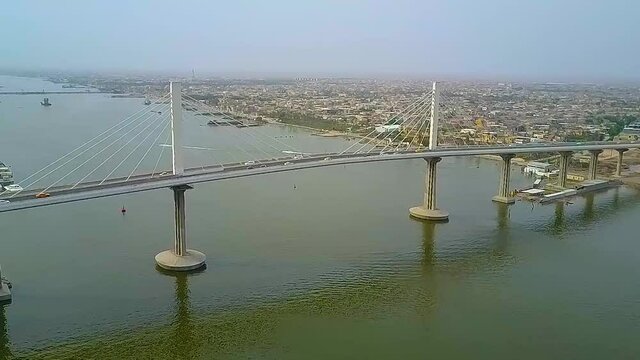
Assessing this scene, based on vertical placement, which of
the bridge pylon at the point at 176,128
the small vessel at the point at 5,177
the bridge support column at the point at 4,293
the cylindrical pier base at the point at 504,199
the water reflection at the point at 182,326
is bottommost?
the water reflection at the point at 182,326

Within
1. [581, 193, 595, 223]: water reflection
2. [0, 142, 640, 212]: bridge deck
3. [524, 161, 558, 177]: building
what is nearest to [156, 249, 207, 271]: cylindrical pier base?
[0, 142, 640, 212]: bridge deck

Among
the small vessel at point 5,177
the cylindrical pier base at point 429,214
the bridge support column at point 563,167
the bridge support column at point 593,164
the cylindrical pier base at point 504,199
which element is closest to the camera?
the cylindrical pier base at point 429,214

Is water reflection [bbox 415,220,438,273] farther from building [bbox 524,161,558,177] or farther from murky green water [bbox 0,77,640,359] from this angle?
building [bbox 524,161,558,177]

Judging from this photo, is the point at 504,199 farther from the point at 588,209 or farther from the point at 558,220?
the point at 588,209

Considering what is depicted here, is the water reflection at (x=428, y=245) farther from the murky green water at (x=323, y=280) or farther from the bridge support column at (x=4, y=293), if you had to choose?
the bridge support column at (x=4, y=293)

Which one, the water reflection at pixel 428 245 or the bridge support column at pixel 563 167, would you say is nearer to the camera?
the water reflection at pixel 428 245

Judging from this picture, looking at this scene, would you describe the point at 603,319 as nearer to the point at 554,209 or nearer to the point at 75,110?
the point at 554,209

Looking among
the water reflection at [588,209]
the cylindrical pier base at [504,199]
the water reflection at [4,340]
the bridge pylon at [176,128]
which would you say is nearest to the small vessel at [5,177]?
the bridge pylon at [176,128]
